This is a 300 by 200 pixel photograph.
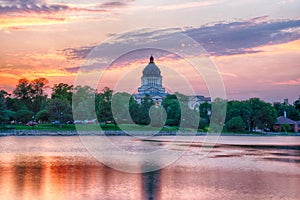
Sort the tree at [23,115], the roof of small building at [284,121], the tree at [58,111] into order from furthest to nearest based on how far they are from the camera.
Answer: the roof of small building at [284,121], the tree at [23,115], the tree at [58,111]

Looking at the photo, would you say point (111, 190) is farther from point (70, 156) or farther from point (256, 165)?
point (70, 156)

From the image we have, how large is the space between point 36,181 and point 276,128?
89.1 meters

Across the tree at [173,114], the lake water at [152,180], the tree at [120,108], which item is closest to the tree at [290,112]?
the tree at [173,114]

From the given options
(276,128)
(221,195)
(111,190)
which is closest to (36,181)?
(111,190)

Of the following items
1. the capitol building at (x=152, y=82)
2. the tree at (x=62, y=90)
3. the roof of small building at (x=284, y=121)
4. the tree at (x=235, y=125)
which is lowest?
the tree at (x=235, y=125)

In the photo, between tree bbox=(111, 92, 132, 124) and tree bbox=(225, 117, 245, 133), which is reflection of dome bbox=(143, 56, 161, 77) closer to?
tree bbox=(111, 92, 132, 124)

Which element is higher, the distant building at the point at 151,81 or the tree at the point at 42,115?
the distant building at the point at 151,81

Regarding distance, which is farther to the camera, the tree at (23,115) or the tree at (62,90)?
the tree at (62,90)

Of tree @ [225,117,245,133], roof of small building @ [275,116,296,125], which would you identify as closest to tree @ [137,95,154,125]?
tree @ [225,117,245,133]

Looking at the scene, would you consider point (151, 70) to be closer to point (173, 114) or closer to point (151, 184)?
point (173, 114)

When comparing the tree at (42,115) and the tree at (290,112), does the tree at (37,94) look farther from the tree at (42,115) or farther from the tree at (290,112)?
the tree at (290,112)

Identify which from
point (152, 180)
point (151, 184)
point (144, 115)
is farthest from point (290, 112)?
point (151, 184)

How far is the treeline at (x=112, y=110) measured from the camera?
8853cm

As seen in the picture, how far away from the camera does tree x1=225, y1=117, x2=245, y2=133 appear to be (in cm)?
9262
